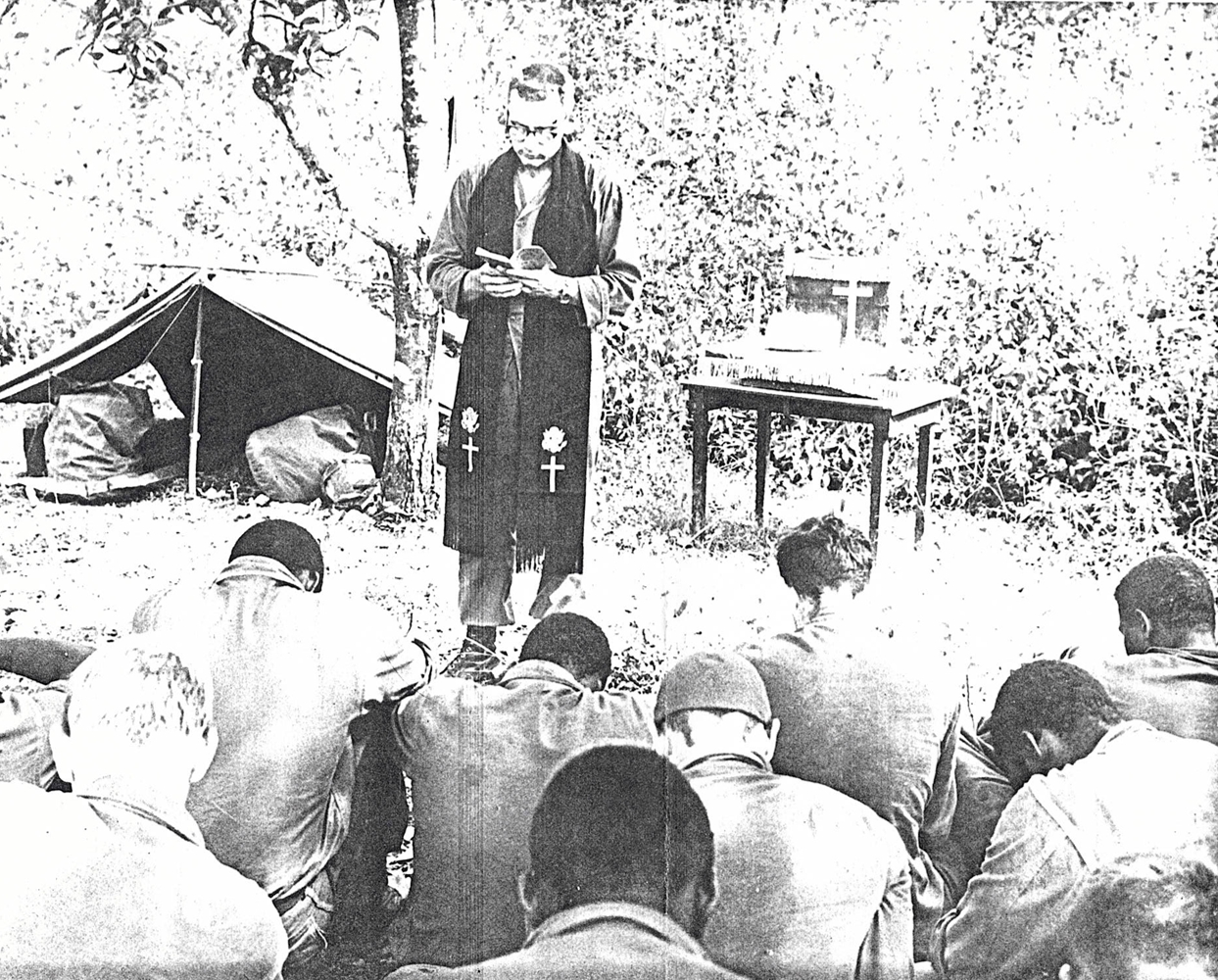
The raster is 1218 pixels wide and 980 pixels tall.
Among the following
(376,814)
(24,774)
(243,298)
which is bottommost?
(376,814)

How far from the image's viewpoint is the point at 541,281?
457cm

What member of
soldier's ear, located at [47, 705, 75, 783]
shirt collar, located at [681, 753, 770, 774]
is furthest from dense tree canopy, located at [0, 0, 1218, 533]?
soldier's ear, located at [47, 705, 75, 783]

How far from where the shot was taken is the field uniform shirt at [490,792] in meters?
3.48

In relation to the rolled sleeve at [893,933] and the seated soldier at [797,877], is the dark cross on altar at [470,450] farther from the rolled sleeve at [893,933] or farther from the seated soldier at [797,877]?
the rolled sleeve at [893,933]

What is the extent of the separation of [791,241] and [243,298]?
1741 mm

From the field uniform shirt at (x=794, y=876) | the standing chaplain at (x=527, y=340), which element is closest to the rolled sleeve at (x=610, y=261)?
the standing chaplain at (x=527, y=340)

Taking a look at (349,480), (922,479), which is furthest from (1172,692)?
(349,480)

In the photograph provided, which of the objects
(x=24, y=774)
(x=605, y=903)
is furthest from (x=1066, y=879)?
(x=24, y=774)

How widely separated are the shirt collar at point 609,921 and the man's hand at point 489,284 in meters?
2.68

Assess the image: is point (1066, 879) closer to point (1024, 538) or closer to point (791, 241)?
point (1024, 538)

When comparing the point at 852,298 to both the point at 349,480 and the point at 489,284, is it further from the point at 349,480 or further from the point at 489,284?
the point at 349,480

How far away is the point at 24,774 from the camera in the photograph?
3434mm

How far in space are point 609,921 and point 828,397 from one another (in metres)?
2.69

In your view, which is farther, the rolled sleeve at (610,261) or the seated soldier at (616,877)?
the rolled sleeve at (610,261)
